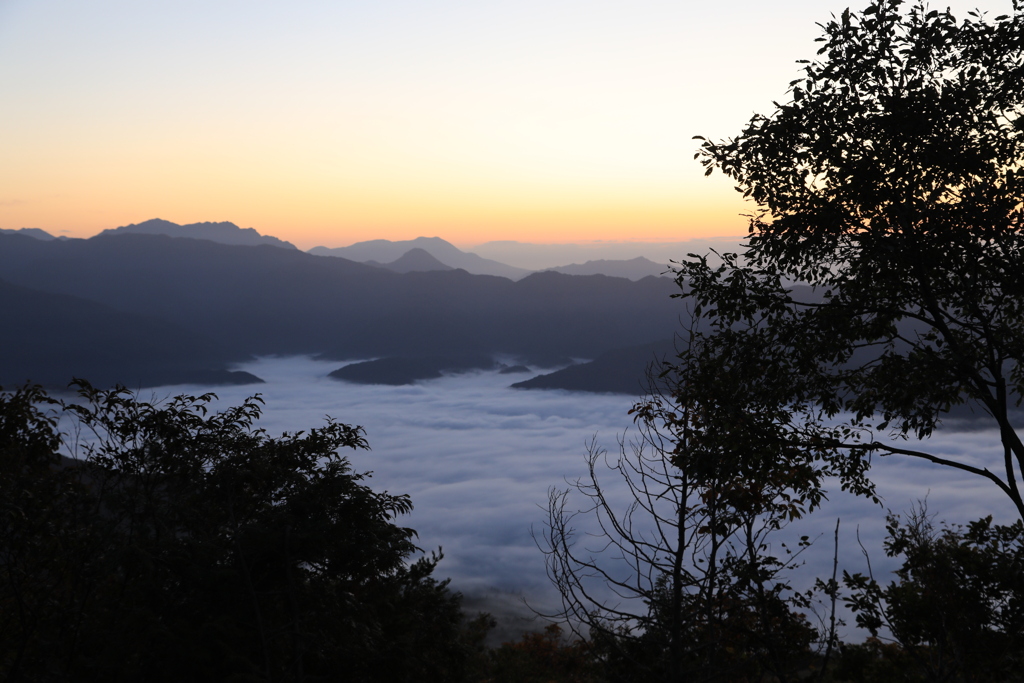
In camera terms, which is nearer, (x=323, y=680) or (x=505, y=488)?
(x=323, y=680)

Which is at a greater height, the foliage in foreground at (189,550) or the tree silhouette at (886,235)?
the tree silhouette at (886,235)

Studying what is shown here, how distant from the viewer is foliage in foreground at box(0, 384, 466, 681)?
10.5m

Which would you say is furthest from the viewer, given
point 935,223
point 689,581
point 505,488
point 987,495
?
point 505,488

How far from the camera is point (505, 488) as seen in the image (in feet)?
592

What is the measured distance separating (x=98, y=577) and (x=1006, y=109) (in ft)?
49.3

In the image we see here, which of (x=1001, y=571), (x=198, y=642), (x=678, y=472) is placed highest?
(x=678, y=472)

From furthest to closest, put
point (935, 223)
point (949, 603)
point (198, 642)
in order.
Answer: point (949, 603) → point (198, 642) → point (935, 223)

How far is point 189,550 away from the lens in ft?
37.1

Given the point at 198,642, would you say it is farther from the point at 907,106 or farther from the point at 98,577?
the point at 907,106

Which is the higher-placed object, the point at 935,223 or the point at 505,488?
the point at 935,223

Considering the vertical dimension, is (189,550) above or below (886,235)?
below

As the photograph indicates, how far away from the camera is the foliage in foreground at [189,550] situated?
10492 millimetres

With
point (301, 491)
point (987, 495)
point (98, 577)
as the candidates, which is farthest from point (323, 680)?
point (987, 495)

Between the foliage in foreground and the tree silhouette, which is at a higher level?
the tree silhouette
